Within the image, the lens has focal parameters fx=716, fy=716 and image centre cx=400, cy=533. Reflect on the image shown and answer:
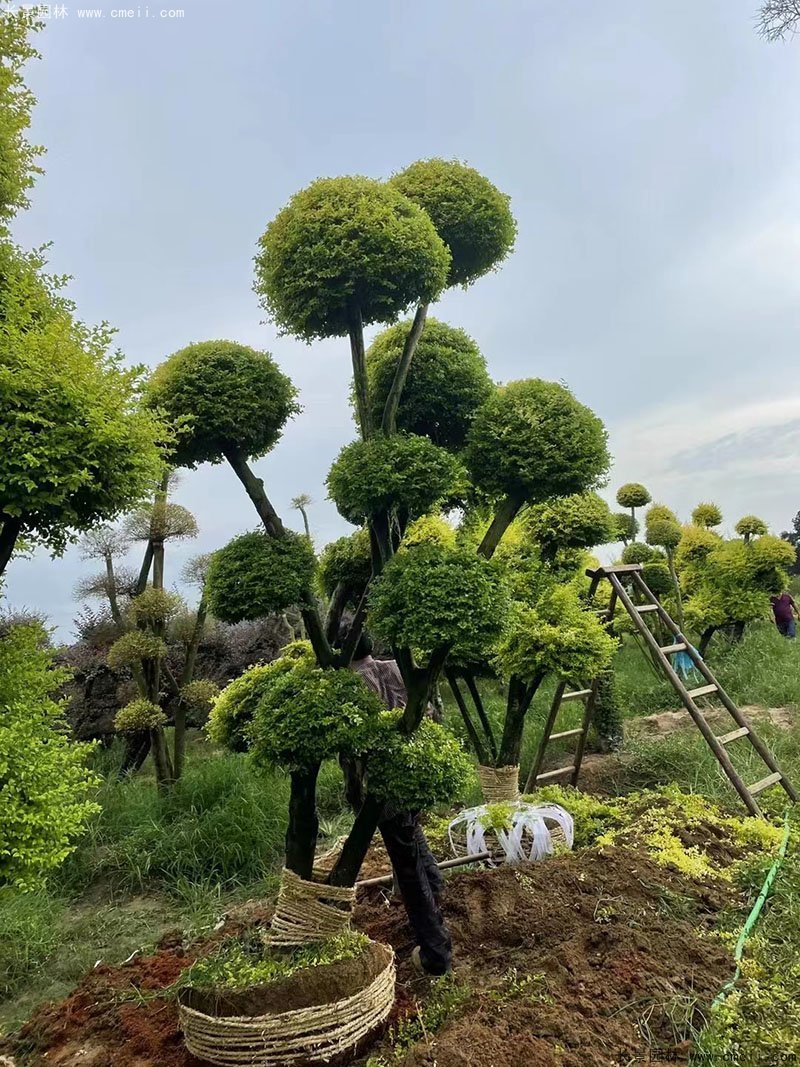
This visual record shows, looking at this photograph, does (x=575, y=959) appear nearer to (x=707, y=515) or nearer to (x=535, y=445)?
(x=535, y=445)

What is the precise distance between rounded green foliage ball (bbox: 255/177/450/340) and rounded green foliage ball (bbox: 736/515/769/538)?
8973mm

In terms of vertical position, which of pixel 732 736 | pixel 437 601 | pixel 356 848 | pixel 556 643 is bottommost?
pixel 732 736

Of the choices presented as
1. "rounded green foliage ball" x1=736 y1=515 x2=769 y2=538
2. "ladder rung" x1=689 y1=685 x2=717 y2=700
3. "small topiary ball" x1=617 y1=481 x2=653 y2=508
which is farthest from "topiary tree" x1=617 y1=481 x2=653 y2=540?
"ladder rung" x1=689 y1=685 x2=717 y2=700

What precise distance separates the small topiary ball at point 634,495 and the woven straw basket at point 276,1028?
7.45 m

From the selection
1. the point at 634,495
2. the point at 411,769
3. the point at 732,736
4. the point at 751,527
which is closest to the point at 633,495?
the point at 634,495

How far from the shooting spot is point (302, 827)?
2754 millimetres

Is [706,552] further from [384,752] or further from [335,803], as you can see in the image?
[384,752]

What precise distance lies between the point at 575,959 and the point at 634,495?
7.01 metres

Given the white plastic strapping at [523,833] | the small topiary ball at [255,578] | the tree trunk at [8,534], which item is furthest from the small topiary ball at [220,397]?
the white plastic strapping at [523,833]

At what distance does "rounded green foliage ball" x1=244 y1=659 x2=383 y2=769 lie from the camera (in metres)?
2.53

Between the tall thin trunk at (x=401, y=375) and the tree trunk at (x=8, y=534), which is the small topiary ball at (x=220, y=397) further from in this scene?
the tree trunk at (x=8, y=534)

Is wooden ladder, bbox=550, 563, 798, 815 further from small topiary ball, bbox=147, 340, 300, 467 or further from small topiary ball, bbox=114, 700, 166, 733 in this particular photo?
small topiary ball, bbox=114, 700, 166, 733

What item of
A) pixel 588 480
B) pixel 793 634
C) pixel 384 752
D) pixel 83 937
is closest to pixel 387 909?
pixel 384 752

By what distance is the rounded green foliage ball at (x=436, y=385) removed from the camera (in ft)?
11.4
